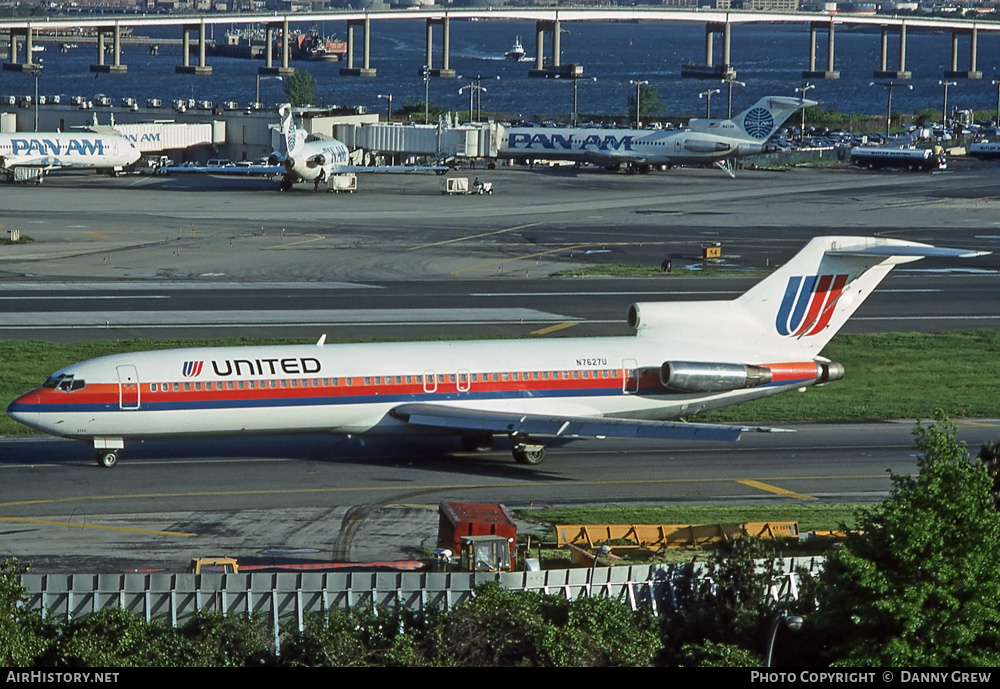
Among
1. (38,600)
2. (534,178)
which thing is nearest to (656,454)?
(38,600)

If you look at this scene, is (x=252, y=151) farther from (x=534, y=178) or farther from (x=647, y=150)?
(x=647, y=150)

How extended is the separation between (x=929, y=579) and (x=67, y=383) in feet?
83.4

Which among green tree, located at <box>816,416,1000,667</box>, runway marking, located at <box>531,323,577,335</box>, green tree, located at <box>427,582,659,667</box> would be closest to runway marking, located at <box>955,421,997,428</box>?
runway marking, located at <box>531,323,577,335</box>

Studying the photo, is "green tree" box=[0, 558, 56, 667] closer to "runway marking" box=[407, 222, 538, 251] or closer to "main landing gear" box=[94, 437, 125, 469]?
"main landing gear" box=[94, 437, 125, 469]

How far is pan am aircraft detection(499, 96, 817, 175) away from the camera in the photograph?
448 feet

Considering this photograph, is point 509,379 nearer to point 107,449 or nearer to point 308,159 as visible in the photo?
point 107,449

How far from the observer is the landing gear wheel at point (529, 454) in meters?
42.3

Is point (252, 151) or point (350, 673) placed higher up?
point (252, 151)

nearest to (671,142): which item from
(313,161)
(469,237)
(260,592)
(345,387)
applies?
(313,161)

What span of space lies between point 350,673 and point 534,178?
4468 inches

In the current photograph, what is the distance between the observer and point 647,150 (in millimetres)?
138500

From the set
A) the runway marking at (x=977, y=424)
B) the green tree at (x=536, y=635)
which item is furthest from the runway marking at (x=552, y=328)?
the green tree at (x=536, y=635)

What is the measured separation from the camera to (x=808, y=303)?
44125 millimetres

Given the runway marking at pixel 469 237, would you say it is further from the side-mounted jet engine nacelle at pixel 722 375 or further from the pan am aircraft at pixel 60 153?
the pan am aircraft at pixel 60 153
